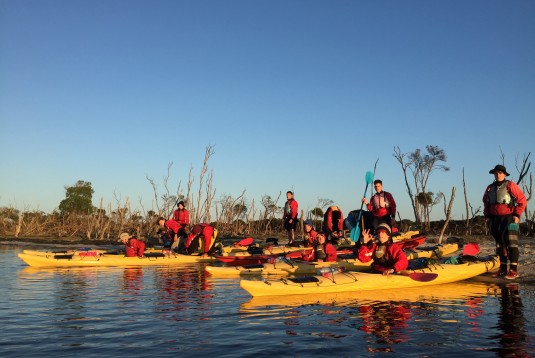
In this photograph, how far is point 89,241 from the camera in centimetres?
2291

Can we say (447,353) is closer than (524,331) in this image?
Yes

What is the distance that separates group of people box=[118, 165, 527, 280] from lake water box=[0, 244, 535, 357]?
62 cm

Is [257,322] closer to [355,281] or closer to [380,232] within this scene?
[355,281]

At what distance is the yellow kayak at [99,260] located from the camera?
13.2 meters

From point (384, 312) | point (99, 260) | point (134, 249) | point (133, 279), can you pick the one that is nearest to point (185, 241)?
point (134, 249)

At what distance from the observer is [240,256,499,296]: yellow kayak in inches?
302

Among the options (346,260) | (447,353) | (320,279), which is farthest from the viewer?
(346,260)

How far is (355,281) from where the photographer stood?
8047 millimetres

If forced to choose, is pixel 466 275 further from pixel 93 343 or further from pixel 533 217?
pixel 533 217

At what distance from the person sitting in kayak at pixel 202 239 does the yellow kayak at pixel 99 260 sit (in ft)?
1.36

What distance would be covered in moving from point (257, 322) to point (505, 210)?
4.77 m

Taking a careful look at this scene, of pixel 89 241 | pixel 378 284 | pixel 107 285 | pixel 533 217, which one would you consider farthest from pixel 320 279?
pixel 89 241

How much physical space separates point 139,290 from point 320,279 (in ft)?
10.4

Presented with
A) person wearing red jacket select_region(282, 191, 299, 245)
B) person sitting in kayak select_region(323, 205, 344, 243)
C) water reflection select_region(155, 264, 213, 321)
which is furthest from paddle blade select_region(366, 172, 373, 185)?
water reflection select_region(155, 264, 213, 321)
